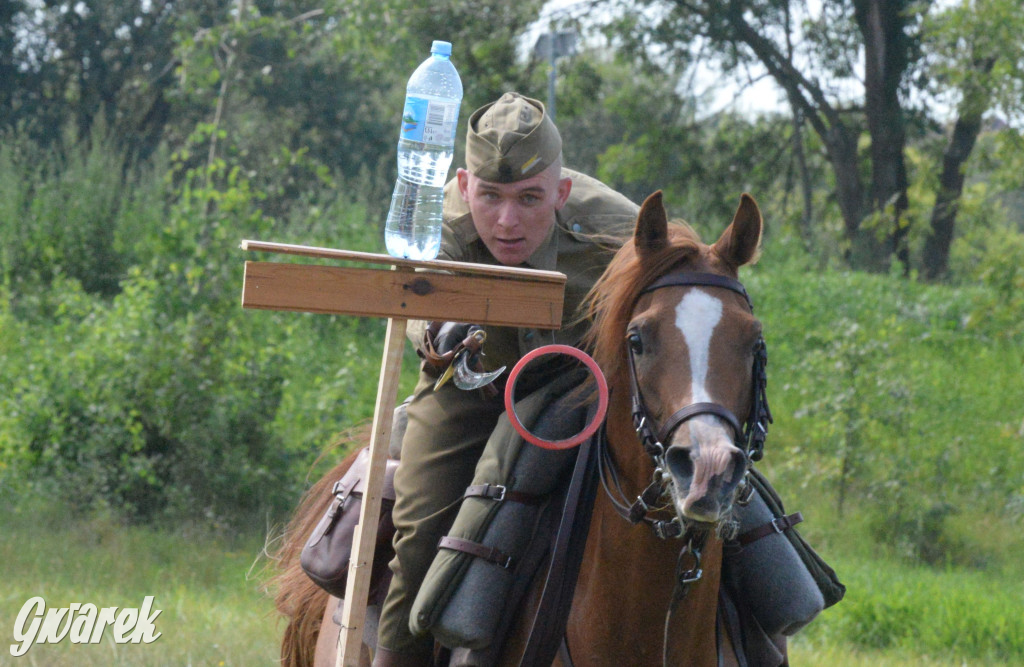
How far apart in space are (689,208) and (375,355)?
23.1 ft

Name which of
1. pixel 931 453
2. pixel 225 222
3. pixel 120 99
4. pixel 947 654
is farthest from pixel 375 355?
pixel 120 99

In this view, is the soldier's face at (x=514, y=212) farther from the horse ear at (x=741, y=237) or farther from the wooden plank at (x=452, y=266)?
the horse ear at (x=741, y=237)

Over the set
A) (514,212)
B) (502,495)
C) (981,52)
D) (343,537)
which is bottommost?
(343,537)

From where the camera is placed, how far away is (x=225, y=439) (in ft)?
29.3

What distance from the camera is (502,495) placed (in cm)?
307

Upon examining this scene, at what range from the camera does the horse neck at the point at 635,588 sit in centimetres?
277

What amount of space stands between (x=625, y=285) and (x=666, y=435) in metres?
0.47

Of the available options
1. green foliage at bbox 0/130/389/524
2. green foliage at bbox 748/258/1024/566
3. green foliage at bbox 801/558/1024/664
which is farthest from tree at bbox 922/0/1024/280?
green foliage at bbox 0/130/389/524

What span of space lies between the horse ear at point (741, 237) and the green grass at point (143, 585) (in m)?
3.17

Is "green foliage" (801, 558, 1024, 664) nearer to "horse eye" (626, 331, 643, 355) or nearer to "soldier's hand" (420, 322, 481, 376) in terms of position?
"soldier's hand" (420, 322, 481, 376)

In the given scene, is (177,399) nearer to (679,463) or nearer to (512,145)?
(512,145)

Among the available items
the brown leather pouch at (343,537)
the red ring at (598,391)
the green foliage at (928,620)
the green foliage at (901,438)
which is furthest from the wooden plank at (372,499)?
the green foliage at (901,438)

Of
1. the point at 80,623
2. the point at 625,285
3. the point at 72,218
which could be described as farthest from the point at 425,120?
the point at 72,218

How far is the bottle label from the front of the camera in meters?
2.96
